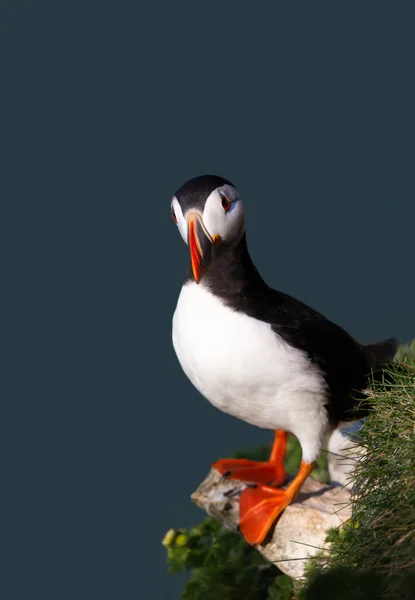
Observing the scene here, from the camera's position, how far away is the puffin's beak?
3.15m

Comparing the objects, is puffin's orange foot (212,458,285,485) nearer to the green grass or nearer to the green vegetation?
the green vegetation

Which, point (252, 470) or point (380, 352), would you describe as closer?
point (380, 352)

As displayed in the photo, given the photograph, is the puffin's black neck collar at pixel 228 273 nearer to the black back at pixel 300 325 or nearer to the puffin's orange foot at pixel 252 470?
the black back at pixel 300 325

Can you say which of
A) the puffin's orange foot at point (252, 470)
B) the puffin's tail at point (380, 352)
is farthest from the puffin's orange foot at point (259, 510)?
the puffin's tail at point (380, 352)

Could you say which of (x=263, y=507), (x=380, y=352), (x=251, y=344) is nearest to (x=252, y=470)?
(x=263, y=507)

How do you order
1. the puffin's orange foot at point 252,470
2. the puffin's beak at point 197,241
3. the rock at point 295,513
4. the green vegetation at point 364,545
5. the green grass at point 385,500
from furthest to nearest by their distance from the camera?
the puffin's orange foot at point 252,470, the rock at point 295,513, the puffin's beak at point 197,241, the green grass at point 385,500, the green vegetation at point 364,545

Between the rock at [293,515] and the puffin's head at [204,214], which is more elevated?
the puffin's head at [204,214]

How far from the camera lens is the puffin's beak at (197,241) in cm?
315

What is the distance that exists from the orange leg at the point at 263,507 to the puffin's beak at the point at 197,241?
0.98m

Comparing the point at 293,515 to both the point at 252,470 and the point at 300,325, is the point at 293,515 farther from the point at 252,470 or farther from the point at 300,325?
the point at 300,325

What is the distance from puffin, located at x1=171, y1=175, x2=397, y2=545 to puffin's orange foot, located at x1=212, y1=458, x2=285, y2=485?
304 millimetres

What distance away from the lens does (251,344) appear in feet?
11.0

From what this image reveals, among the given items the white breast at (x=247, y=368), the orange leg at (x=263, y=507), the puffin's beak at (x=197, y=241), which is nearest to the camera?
the puffin's beak at (x=197, y=241)

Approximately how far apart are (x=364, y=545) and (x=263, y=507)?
96 cm
